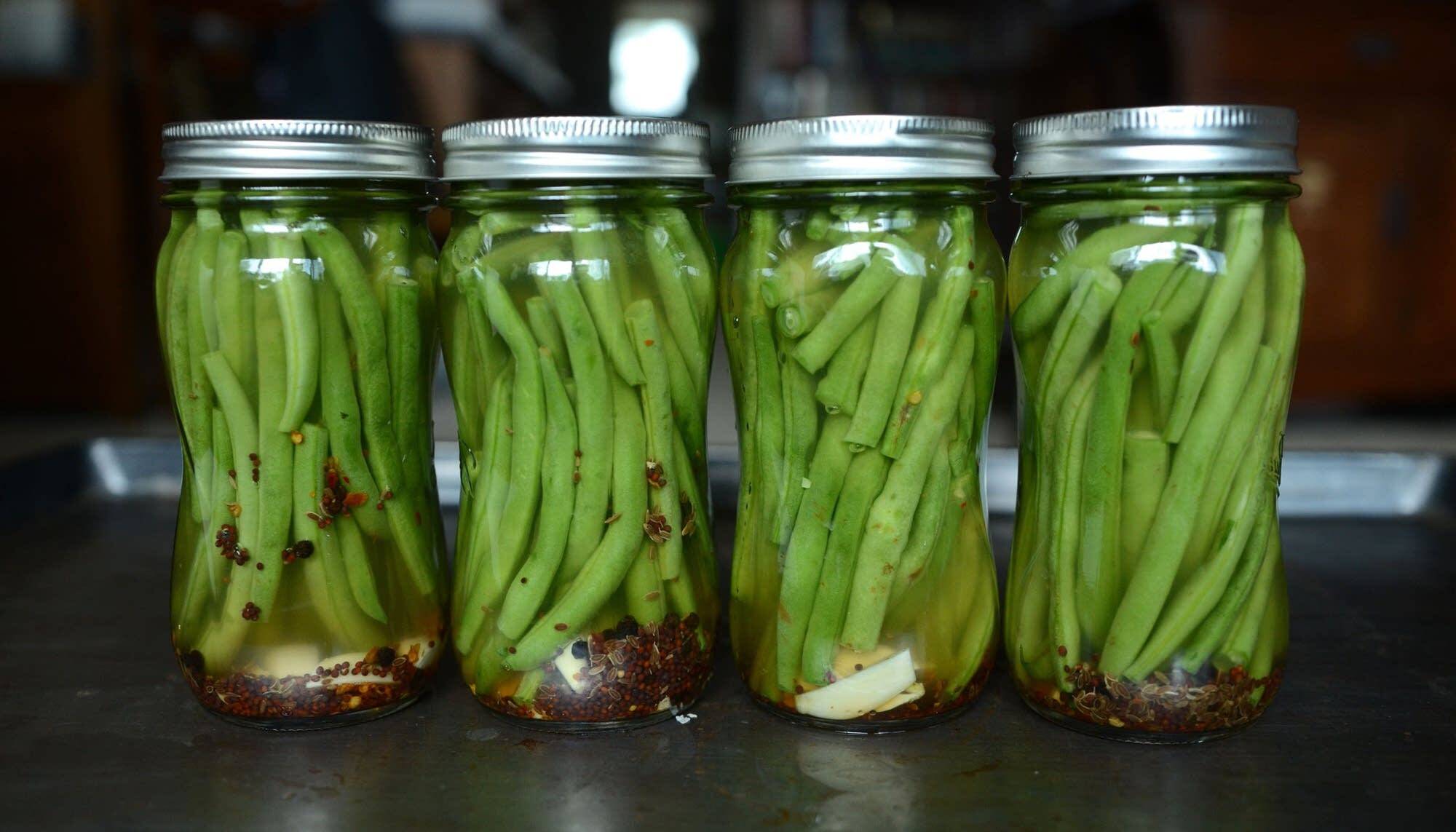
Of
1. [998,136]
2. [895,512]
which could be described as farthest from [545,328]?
[998,136]

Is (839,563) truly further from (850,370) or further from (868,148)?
(868,148)

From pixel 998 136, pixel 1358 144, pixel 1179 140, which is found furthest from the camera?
pixel 1358 144

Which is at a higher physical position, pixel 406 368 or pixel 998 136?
pixel 998 136

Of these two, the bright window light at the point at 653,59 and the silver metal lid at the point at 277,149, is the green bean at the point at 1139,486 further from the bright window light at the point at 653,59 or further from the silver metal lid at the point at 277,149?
the bright window light at the point at 653,59

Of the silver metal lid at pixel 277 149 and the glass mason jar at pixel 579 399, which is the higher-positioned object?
the silver metal lid at pixel 277 149

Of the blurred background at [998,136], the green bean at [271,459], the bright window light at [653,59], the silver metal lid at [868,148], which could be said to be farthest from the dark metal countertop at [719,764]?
the bright window light at [653,59]

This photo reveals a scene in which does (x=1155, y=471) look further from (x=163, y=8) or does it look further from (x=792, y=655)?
(x=163, y=8)

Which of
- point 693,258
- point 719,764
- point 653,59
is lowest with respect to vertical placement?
point 719,764

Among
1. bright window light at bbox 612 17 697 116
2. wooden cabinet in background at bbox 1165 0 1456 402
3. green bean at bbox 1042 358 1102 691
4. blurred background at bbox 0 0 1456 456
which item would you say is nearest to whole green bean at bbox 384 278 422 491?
green bean at bbox 1042 358 1102 691
